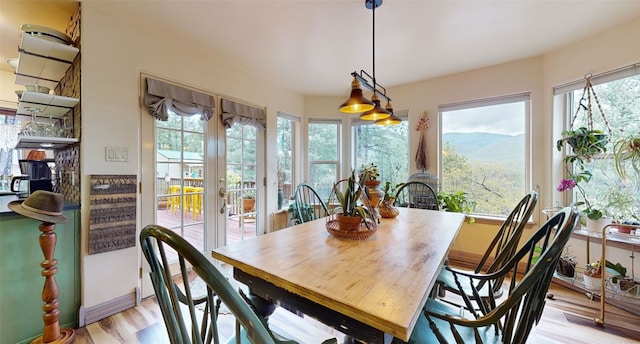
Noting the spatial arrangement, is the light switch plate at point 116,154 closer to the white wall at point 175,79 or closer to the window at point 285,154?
the white wall at point 175,79

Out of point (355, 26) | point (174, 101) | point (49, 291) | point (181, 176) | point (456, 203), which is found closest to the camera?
point (49, 291)

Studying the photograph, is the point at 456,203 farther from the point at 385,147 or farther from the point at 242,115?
the point at 242,115

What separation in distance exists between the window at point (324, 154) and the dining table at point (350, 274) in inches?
108

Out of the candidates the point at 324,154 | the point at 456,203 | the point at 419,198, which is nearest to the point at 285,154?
the point at 324,154

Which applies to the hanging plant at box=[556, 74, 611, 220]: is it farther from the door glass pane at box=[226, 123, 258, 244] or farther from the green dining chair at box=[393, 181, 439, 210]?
the door glass pane at box=[226, 123, 258, 244]

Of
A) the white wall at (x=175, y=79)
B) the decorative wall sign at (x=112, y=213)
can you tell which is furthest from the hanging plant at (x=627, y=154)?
the decorative wall sign at (x=112, y=213)

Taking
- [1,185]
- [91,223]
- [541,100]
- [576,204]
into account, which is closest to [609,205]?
[576,204]

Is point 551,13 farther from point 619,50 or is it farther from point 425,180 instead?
point 425,180

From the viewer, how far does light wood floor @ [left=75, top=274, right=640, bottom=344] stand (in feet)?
5.77

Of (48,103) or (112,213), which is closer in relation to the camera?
(48,103)

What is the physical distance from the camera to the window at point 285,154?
12.9ft

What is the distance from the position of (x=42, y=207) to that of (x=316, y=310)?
5.93 ft

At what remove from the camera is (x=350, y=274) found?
95 cm

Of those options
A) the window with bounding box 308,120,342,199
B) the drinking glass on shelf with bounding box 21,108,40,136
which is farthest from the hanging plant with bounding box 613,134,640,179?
the drinking glass on shelf with bounding box 21,108,40,136
